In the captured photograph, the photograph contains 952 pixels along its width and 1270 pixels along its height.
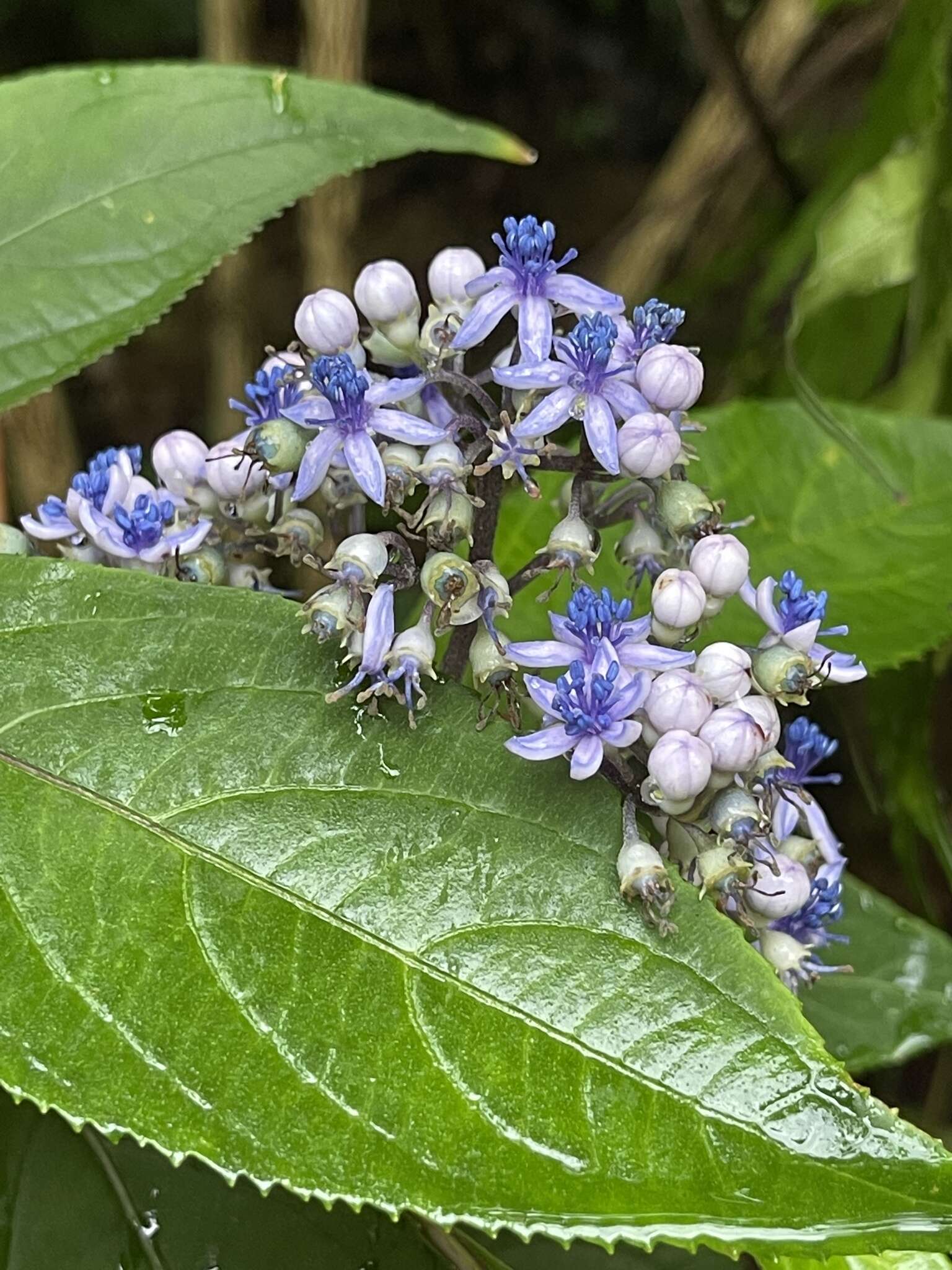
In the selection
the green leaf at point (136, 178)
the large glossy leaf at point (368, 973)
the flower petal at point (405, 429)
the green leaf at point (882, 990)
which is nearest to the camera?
the large glossy leaf at point (368, 973)

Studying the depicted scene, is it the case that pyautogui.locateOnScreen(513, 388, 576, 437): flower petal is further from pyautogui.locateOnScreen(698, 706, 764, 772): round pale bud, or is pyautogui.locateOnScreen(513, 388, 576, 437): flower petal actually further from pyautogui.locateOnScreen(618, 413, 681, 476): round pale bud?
pyautogui.locateOnScreen(698, 706, 764, 772): round pale bud

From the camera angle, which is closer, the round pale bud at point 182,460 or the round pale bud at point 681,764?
the round pale bud at point 681,764

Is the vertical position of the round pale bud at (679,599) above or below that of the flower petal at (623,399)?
below

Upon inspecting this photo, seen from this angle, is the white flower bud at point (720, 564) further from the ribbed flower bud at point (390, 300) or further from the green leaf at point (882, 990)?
the green leaf at point (882, 990)

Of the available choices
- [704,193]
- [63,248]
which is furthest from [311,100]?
[704,193]

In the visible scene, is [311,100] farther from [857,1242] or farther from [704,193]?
[704,193]

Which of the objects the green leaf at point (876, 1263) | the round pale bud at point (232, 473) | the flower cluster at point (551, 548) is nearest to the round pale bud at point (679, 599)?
the flower cluster at point (551, 548)

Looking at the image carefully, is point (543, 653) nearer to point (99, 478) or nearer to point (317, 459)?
point (317, 459)

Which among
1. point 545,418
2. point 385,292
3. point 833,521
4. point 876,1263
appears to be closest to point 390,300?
point 385,292
